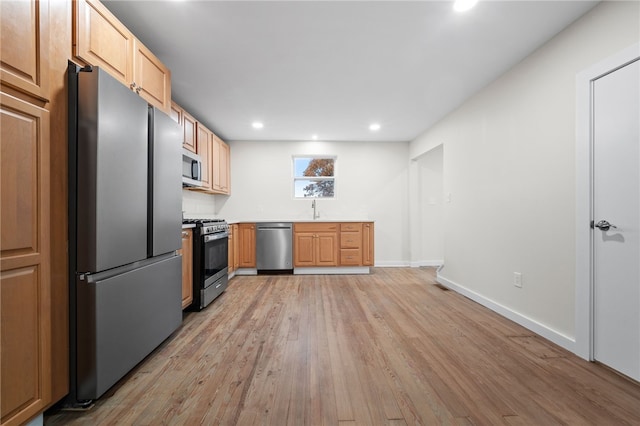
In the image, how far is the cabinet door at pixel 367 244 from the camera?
4.43 metres

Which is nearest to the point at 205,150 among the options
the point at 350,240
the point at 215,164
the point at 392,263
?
the point at 215,164

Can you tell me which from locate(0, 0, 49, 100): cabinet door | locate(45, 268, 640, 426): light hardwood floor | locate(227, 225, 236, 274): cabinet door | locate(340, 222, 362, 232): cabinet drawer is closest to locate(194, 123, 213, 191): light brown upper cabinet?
locate(227, 225, 236, 274): cabinet door

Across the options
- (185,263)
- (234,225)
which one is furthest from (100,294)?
(234,225)

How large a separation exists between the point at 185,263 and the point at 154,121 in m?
1.38

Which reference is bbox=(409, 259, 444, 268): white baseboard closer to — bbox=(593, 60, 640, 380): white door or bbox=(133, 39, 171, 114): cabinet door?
bbox=(593, 60, 640, 380): white door

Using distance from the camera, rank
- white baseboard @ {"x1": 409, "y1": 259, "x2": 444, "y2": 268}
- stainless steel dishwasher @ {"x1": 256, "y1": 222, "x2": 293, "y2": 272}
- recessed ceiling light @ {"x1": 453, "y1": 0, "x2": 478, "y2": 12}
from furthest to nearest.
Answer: white baseboard @ {"x1": 409, "y1": 259, "x2": 444, "y2": 268}
stainless steel dishwasher @ {"x1": 256, "y1": 222, "x2": 293, "y2": 272}
recessed ceiling light @ {"x1": 453, "y1": 0, "x2": 478, "y2": 12}

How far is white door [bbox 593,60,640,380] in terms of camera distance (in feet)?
5.12

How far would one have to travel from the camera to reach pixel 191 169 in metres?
3.24

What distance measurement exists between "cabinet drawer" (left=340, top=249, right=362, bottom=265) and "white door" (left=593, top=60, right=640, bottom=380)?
2.91m

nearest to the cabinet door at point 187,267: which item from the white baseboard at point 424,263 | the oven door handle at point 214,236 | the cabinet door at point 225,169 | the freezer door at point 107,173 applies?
the oven door handle at point 214,236

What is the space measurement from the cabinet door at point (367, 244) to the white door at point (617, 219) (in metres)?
2.86

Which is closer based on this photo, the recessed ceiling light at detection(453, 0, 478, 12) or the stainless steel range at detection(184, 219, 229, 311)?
the recessed ceiling light at detection(453, 0, 478, 12)

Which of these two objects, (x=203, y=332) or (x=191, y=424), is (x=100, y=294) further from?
(x=203, y=332)

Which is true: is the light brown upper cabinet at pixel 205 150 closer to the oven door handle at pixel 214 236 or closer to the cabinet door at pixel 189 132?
the cabinet door at pixel 189 132
